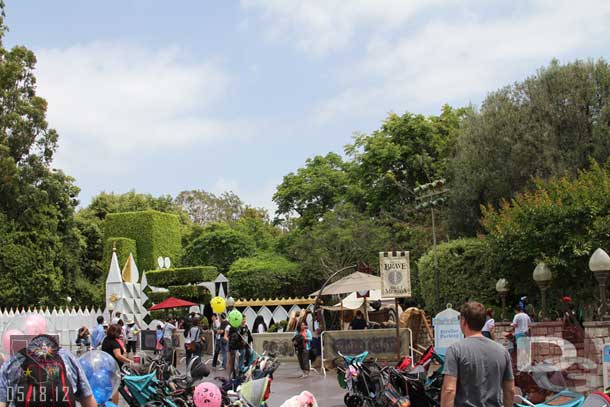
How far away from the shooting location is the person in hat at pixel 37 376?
5066 millimetres

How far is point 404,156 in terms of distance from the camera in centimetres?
4350

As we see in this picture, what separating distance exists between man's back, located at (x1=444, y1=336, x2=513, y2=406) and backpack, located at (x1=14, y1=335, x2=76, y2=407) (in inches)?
101

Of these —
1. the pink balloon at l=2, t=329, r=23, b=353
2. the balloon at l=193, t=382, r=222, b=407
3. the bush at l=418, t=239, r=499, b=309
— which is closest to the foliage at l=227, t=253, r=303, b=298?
the bush at l=418, t=239, r=499, b=309

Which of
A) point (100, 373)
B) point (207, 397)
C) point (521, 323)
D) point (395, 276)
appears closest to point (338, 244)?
point (395, 276)

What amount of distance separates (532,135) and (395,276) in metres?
16.4

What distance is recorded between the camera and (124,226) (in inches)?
2072

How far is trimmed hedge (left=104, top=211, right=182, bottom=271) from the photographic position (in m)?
51.9

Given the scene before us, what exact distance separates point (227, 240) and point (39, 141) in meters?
13.8

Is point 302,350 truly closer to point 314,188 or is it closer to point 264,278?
point 264,278

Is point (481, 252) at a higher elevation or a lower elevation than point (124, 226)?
lower

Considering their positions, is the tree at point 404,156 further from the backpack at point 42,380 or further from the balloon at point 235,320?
the backpack at point 42,380

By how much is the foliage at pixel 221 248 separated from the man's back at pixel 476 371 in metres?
45.9

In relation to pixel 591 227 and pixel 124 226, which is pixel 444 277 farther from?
pixel 124 226

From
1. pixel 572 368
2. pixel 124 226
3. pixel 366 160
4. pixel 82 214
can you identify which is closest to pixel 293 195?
pixel 366 160
